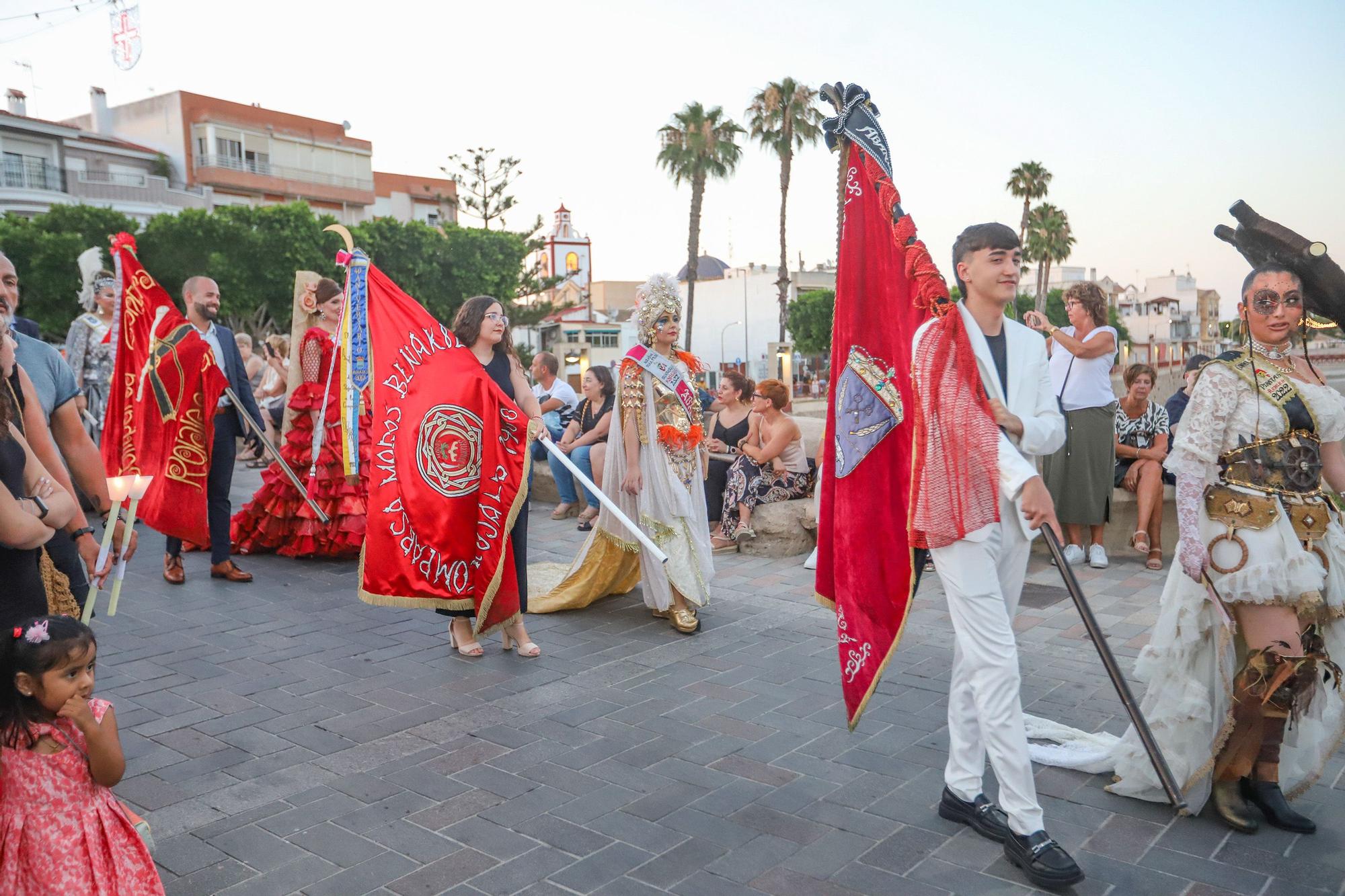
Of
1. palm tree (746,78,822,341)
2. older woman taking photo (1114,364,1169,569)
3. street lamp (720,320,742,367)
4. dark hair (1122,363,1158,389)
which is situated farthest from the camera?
street lamp (720,320,742,367)

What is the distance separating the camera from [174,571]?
7539mm

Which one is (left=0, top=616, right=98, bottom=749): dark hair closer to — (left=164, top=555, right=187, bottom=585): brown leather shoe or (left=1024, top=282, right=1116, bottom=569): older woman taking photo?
(left=164, top=555, right=187, bottom=585): brown leather shoe

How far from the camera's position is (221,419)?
7.60m

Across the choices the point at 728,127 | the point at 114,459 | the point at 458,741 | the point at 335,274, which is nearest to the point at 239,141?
the point at 335,274

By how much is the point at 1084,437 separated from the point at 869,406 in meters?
4.68

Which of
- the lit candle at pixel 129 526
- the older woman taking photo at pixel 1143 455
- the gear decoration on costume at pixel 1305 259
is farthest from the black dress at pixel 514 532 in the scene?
the older woman taking photo at pixel 1143 455

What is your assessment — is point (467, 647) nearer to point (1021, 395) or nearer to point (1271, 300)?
point (1021, 395)

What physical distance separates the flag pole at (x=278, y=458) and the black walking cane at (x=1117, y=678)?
243 inches

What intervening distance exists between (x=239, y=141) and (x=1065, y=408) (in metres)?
57.7

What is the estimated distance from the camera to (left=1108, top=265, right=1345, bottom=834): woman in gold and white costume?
10.9 ft

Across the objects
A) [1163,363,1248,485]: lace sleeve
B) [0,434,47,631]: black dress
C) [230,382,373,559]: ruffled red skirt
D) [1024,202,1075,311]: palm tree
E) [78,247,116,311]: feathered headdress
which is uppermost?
[1024,202,1075,311]: palm tree

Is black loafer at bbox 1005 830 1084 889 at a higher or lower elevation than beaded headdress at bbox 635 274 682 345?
lower

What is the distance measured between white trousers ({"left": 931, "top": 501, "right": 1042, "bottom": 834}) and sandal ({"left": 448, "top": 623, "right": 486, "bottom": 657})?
314cm

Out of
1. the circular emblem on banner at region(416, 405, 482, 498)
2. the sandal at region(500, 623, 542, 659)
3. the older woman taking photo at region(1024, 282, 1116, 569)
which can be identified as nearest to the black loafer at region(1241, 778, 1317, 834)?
the sandal at region(500, 623, 542, 659)
